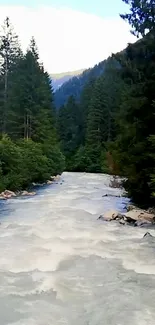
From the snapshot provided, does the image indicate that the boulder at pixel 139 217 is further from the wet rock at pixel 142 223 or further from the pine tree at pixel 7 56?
the pine tree at pixel 7 56

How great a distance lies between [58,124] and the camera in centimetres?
6800

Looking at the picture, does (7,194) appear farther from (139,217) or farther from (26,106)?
(26,106)

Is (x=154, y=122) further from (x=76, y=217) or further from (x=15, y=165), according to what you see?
(x=15, y=165)

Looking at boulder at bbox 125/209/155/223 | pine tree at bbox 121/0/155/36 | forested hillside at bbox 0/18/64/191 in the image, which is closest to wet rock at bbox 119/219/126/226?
boulder at bbox 125/209/155/223

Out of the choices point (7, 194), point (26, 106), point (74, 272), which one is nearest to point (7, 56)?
point (26, 106)

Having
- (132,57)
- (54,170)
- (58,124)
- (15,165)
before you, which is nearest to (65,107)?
(58,124)

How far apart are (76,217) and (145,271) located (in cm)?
620

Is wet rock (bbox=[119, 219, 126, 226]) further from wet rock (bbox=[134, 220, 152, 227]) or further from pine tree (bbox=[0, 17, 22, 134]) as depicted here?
pine tree (bbox=[0, 17, 22, 134])

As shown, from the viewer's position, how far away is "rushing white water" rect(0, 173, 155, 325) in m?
5.78

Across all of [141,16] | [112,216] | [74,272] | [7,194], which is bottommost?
[7,194]

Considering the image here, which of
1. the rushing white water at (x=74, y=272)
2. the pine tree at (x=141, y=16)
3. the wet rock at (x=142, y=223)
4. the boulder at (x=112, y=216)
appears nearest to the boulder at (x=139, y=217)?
the wet rock at (x=142, y=223)

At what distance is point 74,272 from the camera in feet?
25.3

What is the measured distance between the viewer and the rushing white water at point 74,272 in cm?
578

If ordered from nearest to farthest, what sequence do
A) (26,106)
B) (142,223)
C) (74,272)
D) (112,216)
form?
(74,272)
(142,223)
(112,216)
(26,106)
